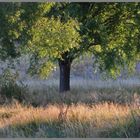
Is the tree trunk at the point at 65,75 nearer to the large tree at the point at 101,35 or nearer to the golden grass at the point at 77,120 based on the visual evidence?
the large tree at the point at 101,35

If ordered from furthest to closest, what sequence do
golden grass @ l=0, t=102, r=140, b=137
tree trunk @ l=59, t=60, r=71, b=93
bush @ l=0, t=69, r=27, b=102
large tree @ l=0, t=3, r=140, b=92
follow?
tree trunk @ l=59, t=60, r=71, b=93
large tree @ l=0, t=3, r=140, b=92
bush @ l=0, t=69, r=27, b=102
golden grass @ l=0, t=102, r=140, b=137

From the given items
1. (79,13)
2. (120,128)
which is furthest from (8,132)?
(79,13)

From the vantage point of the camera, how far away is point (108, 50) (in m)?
21.8

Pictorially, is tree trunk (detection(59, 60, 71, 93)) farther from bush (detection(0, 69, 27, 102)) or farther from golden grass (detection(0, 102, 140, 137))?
golden grass (detection(0, 102, 140, 137))

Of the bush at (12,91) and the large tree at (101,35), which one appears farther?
the large tree at (101,35)

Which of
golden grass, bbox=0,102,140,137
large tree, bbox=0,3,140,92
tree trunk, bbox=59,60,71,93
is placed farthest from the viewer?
tree trunk, bbox=59,60,71,93

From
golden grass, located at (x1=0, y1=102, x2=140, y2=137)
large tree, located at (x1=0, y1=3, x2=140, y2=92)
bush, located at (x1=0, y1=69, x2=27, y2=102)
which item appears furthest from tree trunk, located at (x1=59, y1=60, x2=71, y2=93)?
golden grass, located at (x1=0, y1=102, x2=140, y2=137)

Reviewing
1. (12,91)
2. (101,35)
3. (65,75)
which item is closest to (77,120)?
(12,91)

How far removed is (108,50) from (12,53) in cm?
810

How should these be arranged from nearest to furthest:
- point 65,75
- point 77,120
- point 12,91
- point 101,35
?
1. point 77,120
2. point 12,91
3. point 101,35
4. point 65,75

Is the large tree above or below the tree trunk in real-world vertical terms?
above

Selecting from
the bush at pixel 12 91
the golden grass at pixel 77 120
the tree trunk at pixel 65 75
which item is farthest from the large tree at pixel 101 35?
the golden grass at pixel 77 120

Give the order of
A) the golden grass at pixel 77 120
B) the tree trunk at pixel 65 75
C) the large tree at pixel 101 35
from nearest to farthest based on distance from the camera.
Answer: the golden grass at pixel 77 120 → the large tree at pixel 101 35 → the tree trunk at pixel 65 75

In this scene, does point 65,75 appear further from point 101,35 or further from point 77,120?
point 77,120
